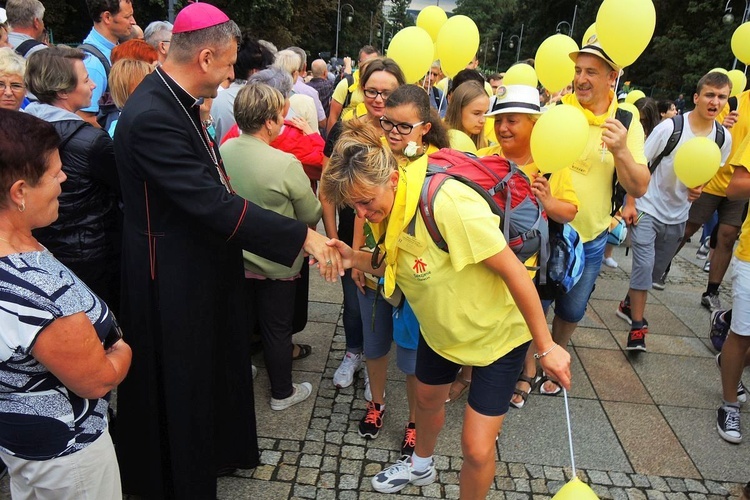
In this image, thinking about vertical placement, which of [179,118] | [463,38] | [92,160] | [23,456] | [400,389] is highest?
[463,38]

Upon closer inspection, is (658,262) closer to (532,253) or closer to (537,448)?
(537,448)

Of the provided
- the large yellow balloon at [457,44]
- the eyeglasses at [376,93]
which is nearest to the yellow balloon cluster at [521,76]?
the large yellow balloon at [457,44]

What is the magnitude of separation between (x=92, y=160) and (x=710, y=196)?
5.46m

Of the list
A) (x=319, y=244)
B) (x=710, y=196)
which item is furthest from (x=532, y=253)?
(x=710, y=196)

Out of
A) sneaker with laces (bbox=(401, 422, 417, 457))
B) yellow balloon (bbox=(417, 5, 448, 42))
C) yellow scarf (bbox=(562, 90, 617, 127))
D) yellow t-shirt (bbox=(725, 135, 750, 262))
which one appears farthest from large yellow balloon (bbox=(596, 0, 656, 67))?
yellow balloon (bbox=(417, 5, 448, 42))

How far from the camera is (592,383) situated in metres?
3.96

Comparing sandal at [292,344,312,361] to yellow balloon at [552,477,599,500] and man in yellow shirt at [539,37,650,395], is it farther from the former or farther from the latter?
yellow balloon at [552,477,599,500]

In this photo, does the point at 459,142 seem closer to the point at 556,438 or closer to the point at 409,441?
the point at 409,441

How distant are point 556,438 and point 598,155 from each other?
1.78 metres

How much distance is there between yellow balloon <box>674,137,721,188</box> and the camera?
410cm

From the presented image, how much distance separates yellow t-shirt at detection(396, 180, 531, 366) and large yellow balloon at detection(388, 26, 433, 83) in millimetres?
2426

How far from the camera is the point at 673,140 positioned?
448cm

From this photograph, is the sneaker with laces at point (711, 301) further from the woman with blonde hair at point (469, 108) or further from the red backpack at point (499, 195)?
the red backpack at point (499, 195)

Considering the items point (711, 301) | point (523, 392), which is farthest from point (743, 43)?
point (523, 392)
